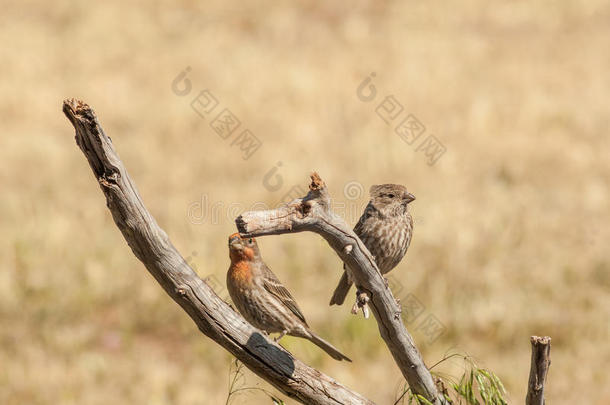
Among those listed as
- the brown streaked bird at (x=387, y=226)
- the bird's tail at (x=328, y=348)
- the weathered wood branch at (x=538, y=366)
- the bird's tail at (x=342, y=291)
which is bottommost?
the weathered wood branch at (x=538, y=366)

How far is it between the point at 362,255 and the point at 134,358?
7755mm

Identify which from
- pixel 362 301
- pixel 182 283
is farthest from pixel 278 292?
pixel 182 283

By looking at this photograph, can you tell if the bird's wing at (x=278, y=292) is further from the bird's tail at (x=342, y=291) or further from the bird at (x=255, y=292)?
the bird's tail at (x=342, y=291)

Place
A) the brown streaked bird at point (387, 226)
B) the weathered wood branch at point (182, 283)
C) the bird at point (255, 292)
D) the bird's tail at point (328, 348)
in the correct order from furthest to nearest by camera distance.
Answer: the bird at point (255, 292) → the bird's tail at point (328, 348) → the brown streaked bird at point (387, 226) → the weathered wood branch at point (182, 283)

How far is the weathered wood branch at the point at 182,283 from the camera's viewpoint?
329 centimetres

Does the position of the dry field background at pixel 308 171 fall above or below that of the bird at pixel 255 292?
above

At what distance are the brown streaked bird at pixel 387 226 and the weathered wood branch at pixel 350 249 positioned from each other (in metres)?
1.34

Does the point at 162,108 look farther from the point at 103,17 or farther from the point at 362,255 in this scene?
the point at 362,255

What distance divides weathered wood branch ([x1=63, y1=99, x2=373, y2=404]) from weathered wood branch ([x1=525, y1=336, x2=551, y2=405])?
872 mm

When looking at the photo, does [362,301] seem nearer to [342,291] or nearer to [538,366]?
[538,366]

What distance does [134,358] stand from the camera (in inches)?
436

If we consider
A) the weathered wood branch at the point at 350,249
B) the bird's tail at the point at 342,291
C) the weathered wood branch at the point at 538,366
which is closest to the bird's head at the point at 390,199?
the bird's tail at the point at 342,291

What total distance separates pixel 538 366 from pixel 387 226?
6.64ft

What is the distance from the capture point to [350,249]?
3793 mm
